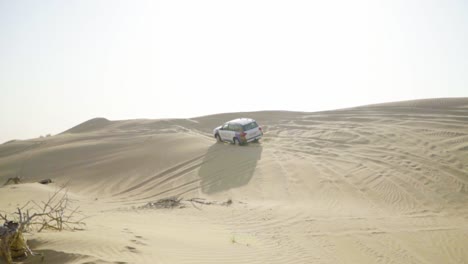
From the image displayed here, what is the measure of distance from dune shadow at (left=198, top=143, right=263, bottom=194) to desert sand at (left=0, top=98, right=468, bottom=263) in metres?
0.07

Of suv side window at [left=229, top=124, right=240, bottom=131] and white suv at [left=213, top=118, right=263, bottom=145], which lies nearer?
white suv at [left=213, top=118, right=263, bottom=145]

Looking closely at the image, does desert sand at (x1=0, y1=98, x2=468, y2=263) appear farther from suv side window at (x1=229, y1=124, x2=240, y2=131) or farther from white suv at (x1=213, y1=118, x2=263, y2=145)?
suv side window at (x1=229, y1=124, x2=240, y2=131)

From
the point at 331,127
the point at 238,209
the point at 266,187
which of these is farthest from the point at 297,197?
the point at 331,127

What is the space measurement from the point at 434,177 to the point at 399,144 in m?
4.35

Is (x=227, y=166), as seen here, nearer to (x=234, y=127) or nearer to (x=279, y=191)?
(x=234, y=127)

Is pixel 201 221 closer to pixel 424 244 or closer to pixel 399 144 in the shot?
pixel 424 244

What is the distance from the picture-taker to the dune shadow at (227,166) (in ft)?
48.4

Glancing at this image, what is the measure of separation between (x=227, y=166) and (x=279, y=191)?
392 centimetres

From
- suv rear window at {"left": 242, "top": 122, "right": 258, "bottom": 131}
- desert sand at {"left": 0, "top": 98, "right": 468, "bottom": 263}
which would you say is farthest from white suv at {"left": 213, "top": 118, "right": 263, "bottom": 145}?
desert sand at {"left": 0, "top": 98, "right": 468, "bottom": 263}

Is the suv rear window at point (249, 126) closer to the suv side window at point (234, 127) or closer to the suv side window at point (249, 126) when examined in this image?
the suv side window at point (249, 126)

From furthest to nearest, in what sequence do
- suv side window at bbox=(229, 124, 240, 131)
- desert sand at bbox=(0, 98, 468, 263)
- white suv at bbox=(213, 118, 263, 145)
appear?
suv side window at bbox=(229, 124, 240, 131) → white suv at bbox=(213, 118, 263, 145) → desert sand at bbox=(0, 98, 468, 263)

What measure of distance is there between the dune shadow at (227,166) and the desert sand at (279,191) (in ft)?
0.23

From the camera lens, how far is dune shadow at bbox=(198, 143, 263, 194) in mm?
14742

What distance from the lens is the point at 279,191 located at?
44.0ft
